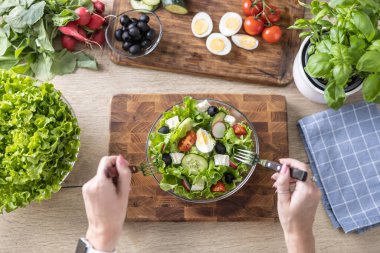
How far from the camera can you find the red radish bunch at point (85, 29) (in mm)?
1846

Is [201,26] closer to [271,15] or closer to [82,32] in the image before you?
[271,15]

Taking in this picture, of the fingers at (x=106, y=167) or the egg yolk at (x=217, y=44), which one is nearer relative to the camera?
the fingers at (x=106, y=167)

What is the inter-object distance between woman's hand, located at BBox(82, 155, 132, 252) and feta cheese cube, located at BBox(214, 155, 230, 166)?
13.6 inches

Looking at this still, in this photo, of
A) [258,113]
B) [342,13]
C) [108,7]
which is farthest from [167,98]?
[342,13]

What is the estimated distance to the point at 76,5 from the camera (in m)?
1.89

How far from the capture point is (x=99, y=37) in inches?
75.7

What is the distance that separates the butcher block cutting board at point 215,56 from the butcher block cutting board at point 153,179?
0.11m

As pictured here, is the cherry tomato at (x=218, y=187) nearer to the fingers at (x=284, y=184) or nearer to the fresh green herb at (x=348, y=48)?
the fingers at (x=284, y=184)

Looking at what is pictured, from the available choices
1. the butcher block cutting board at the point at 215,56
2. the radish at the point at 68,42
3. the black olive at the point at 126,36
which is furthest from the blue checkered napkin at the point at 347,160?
the radish at the point at 68,42

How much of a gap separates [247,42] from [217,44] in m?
0.13

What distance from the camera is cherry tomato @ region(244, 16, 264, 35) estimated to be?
6.18 ft

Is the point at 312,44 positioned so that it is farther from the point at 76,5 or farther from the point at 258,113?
the point at 76,5

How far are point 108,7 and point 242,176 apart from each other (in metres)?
0.94

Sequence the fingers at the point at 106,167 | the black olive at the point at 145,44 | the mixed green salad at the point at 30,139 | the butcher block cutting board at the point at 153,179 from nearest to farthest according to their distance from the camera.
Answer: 1. the fingers at the point at 106,167
2. the mixed green salad at the point at 30,139
3. the butcher block cutting board at the point at 153,179
4. the black olive at the point at 145,44
